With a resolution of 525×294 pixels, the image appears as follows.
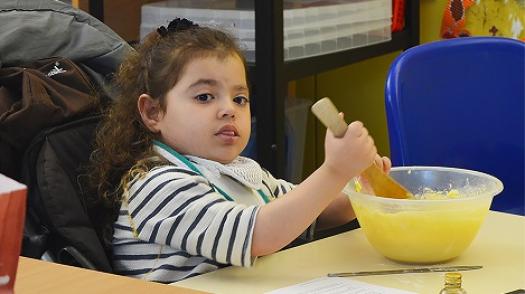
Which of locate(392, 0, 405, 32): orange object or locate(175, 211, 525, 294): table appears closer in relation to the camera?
locate(175, 211, 525, 294): table

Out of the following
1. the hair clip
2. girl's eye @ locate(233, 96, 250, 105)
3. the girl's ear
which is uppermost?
the hair clip

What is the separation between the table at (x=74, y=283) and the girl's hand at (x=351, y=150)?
0.47 metres

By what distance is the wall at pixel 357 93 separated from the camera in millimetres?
3225

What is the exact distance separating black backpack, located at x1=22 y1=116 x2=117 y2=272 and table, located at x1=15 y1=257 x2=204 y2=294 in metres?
0.55

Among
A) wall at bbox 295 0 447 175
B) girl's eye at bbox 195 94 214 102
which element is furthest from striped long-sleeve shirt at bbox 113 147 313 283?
wall at bbox 295 0 447 175

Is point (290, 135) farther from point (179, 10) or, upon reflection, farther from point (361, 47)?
point (179, 10)

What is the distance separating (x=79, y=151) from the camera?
5.28ft

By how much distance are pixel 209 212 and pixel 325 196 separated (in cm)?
18

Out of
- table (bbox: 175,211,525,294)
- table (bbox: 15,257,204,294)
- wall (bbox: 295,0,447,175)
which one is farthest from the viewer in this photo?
wall (bbox: 295,0,447,175)

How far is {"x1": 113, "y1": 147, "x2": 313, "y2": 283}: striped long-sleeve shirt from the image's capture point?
1.45m

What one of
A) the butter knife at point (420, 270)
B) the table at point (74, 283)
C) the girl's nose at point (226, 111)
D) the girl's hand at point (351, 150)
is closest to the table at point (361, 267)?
the butter knife at point (420, 270)

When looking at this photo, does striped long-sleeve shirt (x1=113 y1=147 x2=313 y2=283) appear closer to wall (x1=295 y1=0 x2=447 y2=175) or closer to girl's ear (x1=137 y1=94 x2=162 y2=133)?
girl's ear (x1=137 y1=94 x2=162 y2=133)

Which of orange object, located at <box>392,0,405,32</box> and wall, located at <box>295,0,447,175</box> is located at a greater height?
orange object, located at <box>392,0,405,32</box>

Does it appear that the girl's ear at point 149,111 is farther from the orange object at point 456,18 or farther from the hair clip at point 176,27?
the orange object at point 456,18
